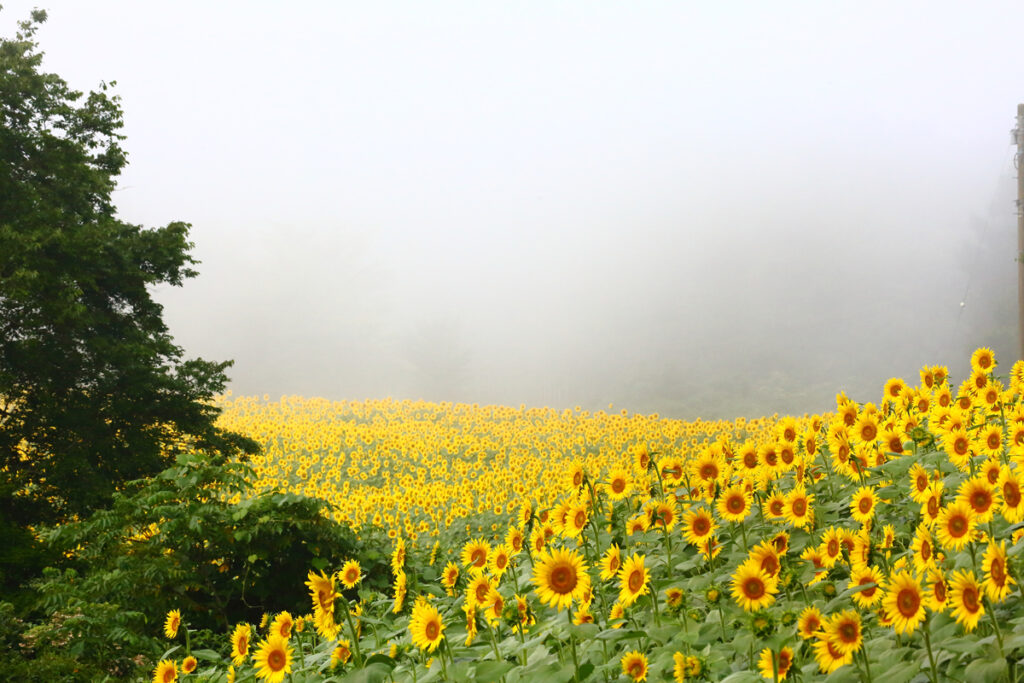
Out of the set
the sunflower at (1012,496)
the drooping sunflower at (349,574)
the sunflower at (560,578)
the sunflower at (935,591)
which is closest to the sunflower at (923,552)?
the sunflower at (935,591)

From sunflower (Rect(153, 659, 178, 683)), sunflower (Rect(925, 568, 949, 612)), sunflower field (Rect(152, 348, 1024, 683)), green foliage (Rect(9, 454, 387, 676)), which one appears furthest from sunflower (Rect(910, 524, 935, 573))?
green foliage (Rect(9, 454, 387, 676))

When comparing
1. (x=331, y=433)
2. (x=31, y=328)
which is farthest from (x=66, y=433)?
(x=331, y=433)

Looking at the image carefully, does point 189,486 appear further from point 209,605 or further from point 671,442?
point 671,442

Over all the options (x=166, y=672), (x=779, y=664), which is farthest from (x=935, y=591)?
(x=166, y=672)

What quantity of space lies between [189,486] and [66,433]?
828 cm

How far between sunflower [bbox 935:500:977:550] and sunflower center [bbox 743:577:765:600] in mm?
610

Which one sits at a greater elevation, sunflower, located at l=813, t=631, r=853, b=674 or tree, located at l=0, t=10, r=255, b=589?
tree, located at l=0, t=10, r=255, b=589

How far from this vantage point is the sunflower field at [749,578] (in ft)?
7.65

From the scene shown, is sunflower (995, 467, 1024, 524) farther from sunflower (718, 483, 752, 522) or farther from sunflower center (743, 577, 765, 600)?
sunflower (718, 483, 752, 522)

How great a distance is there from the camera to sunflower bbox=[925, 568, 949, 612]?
2.06 meters

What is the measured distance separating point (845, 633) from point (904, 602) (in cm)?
19

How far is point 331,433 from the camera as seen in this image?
58.5ft

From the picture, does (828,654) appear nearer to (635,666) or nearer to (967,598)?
(967,598)

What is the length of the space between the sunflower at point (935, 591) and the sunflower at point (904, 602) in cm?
2
